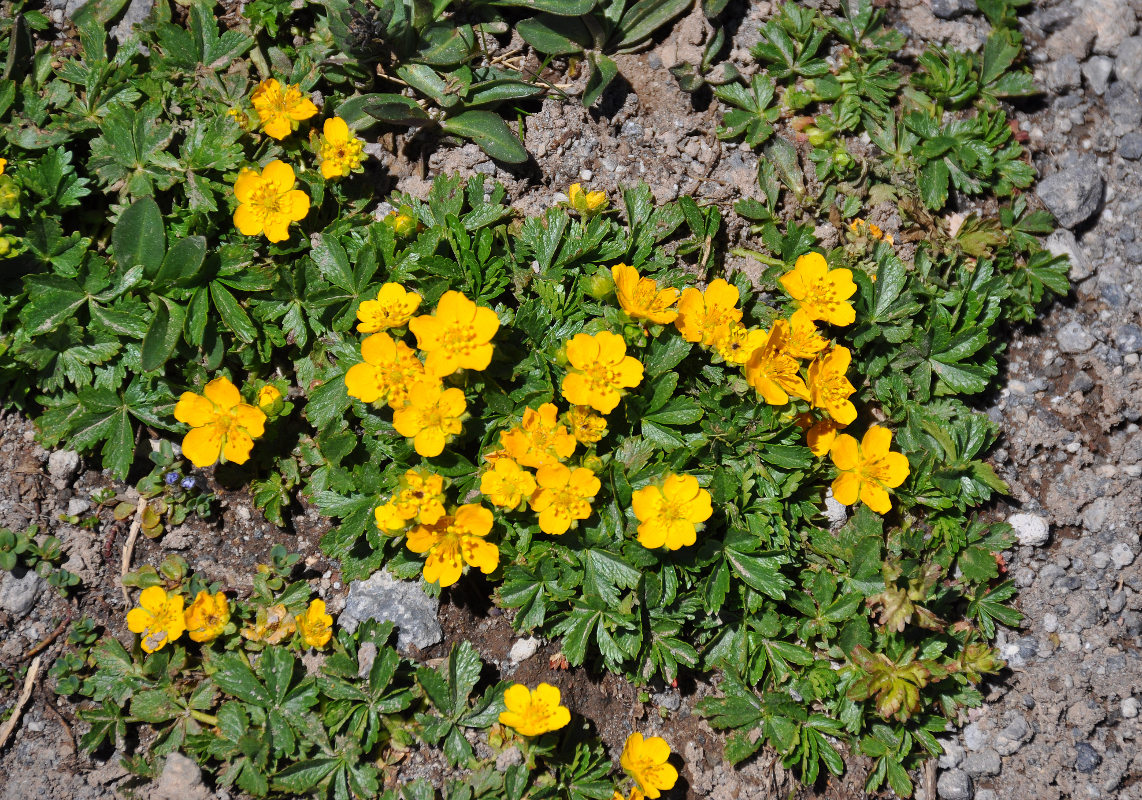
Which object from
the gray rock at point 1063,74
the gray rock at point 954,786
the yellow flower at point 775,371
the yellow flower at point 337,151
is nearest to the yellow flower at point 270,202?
the yellow flower at point 337,151

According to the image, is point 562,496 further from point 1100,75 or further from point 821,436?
point 1100,75

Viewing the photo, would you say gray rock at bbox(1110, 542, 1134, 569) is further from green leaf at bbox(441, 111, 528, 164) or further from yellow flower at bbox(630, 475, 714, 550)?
green leaf at bbox(441, 111, 528, 164)

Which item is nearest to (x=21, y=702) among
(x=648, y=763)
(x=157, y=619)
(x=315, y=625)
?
(x=157, y=619)

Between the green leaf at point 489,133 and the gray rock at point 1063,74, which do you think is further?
the gray rock at point 1063,74

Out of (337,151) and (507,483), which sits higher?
(337,151)

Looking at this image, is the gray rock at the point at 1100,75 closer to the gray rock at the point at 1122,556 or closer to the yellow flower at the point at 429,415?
the gray rock at the point at 1122,556
